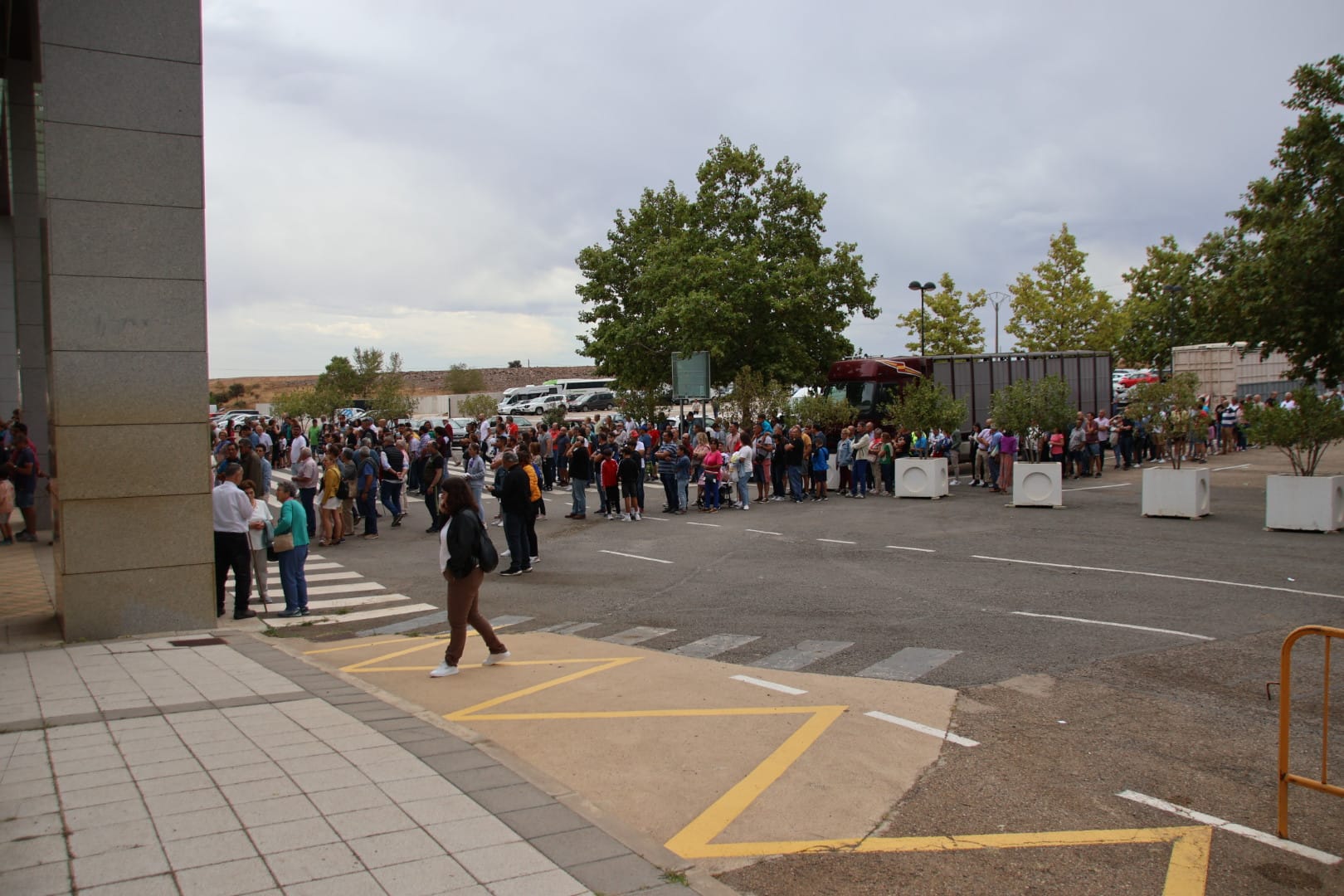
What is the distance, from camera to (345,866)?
4.39 m

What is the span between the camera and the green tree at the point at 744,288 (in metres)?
35.8

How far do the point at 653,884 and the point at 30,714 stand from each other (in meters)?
5.11

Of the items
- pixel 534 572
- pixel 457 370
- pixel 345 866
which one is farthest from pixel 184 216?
pixel 457 370

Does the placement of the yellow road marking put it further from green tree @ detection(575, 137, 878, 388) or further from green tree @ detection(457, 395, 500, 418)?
green tree @ detection(457, 395, 500, 418)

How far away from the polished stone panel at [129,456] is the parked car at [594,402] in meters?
53.3

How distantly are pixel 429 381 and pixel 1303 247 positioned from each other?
119 meters

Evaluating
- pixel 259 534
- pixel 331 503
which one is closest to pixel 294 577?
pixel 259 534

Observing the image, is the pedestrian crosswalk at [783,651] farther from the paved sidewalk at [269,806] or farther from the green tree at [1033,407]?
the green tree at [1033,407]

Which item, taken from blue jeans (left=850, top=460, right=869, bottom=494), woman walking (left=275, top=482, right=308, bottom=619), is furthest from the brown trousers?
blue jeans (left=850, top=460, right=869, bottom=494)

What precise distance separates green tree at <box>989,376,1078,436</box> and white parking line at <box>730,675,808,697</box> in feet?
56.2

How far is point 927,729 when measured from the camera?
6.78m

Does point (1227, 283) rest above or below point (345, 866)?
above

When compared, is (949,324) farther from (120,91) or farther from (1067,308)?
(120,91)

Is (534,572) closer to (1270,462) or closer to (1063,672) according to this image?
(1063,672)
